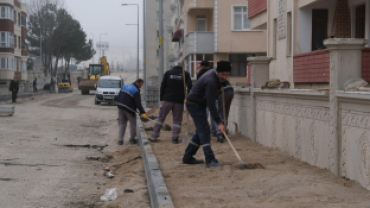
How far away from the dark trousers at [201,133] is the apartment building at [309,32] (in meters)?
5.15

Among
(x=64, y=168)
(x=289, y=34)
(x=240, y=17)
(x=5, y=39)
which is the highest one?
(x=5, y=39)

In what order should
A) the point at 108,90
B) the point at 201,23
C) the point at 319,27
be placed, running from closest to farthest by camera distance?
the point at 319,27 < the point at 108,90 < the point at 201,23

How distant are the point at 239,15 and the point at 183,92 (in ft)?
75.8

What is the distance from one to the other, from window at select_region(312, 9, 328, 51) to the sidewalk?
8.52m

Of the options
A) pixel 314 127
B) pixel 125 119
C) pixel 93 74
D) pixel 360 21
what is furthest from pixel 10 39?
pixel 314 127

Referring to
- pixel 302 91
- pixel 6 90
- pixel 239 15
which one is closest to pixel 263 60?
pixel 302 91

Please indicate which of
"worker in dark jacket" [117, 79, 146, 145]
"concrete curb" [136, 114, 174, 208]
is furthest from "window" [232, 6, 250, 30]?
"concrete curb" [136, 114, 174, 208]

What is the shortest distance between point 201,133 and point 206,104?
1.78ft

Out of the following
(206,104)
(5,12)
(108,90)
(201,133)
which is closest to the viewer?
(201,133)

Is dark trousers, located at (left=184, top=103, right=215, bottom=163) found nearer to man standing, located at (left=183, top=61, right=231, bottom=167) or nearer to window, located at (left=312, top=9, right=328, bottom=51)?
man standing, located at (left=183, top=61, right=231, bottom=167)

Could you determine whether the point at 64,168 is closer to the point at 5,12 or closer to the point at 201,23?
the point at 201,23

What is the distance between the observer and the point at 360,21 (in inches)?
591

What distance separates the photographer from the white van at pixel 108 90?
3291 centimetres

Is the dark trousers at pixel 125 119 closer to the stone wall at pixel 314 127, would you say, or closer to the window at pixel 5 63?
the stone wall at pixel 314 127
